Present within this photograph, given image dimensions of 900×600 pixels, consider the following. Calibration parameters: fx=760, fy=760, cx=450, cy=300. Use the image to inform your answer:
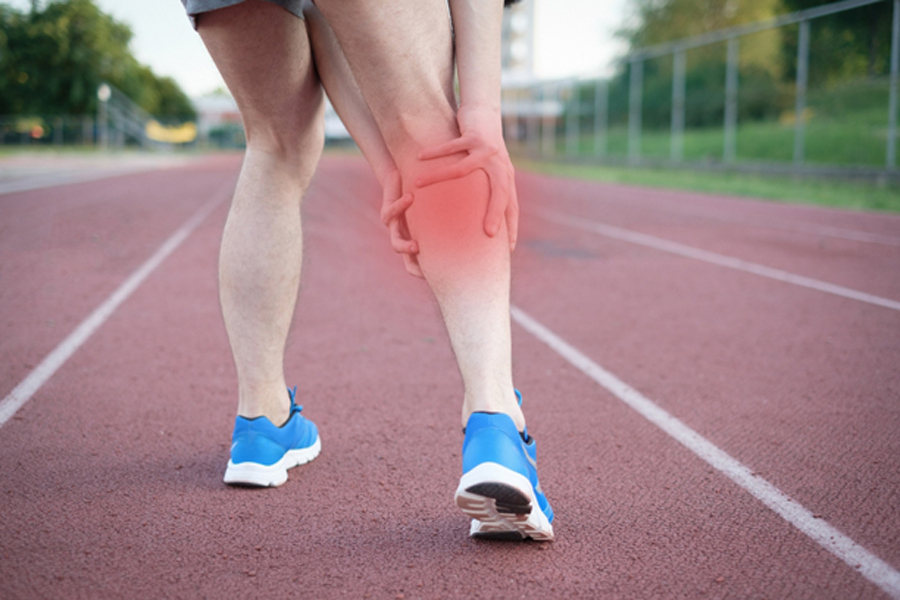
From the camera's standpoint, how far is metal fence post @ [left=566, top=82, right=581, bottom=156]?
1138 inches

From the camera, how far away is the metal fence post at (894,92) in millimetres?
13172

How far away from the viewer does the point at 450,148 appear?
1560mm

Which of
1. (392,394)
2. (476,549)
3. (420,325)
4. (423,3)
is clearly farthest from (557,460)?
(420,325)

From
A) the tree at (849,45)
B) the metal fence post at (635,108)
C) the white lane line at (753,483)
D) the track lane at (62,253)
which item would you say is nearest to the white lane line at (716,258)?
the white lane line at (753,483)

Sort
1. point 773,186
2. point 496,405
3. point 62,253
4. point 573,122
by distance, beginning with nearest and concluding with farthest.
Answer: point 496,405 < point 62,253 < point 773,186 < point 573,122

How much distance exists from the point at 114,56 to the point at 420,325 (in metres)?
57.9

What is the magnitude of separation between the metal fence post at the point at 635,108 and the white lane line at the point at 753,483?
21603 mm

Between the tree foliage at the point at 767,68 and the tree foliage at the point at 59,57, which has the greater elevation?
the tree foliage at the point at 59,57

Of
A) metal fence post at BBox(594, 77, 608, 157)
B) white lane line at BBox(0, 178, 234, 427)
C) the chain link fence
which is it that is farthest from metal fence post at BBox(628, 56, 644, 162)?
white lane line at BBox(0, 178, 234, 427)

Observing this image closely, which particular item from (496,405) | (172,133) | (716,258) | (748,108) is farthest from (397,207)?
(172,133)

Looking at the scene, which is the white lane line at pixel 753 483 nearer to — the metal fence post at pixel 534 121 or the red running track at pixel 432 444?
the red running track at pixel 432 444

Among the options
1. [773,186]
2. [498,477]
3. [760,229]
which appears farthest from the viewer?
[773,186]

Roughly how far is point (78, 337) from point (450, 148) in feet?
10.1

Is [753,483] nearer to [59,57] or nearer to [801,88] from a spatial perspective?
[801,88]
